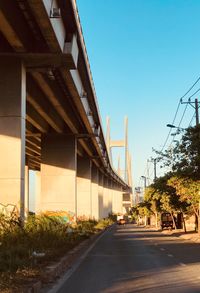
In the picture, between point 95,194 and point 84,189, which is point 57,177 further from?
point 95,194

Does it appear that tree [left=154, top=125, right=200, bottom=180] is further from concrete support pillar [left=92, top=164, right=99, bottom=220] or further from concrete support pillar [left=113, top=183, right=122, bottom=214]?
concrete support pillar [left=113, top=183, right=122, bottom=214]

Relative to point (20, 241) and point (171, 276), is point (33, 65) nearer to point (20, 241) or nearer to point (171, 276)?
point (20, 241)

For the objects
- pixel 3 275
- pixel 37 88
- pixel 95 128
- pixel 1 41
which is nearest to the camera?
pixel 3 275

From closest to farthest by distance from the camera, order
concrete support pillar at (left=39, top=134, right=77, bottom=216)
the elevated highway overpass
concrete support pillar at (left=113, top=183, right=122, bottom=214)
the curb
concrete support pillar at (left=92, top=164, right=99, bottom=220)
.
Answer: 1. the curb
2. the elevated highway overpass
3. concrete support pillar at (left=39, top=134, right=77, bottom=216)
4. concrete support pillar at (left=92, top=164, right=99, bottom=220)
5. concrete support pillar at (left=113, top=183, right=122, bottom=214)

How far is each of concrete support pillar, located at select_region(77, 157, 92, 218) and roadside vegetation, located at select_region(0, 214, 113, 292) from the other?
32.6m

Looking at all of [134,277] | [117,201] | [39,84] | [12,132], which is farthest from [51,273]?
[117,201]

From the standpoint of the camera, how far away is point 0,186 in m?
22.2

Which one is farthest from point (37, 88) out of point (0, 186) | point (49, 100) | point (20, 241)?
point (20, 241)

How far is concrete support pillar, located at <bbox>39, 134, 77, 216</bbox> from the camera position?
143 feet

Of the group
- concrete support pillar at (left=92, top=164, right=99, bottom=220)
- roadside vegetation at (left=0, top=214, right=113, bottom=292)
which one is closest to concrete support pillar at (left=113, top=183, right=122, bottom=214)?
concrete support pillar at (left=92, top=164, right=99, bottom=220)

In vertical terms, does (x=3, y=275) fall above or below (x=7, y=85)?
below

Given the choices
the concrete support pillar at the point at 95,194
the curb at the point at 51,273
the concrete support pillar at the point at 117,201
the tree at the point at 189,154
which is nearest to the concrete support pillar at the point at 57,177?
the tree at the point at 189,154

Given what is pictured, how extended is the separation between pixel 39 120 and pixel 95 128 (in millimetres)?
9380

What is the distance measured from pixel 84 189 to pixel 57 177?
70.4 feet
